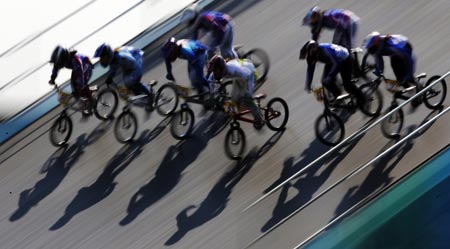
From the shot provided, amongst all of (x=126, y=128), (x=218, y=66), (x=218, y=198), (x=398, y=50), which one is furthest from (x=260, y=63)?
(x=218, y=198)

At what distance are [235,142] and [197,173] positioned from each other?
71 centimetres

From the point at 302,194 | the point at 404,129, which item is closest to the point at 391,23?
the point at 404,129

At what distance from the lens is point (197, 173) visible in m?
13.6

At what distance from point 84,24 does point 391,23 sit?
5.19 m

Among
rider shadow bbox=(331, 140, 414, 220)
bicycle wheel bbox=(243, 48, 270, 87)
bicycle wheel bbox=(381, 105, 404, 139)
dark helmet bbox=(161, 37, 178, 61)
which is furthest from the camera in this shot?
bicycle wheel bbox=(243, 48, 270, 87)

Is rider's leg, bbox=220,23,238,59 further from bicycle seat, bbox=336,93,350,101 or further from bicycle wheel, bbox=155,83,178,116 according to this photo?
bicycle seat, bbox=336,93,350,101

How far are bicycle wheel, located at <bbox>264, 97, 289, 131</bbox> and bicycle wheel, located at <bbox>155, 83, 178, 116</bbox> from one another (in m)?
1.53

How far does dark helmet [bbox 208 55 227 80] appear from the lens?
1302 cm

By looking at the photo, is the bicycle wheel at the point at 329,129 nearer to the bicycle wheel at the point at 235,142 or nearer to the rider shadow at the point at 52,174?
the bicycle wheel at the point at 235,142

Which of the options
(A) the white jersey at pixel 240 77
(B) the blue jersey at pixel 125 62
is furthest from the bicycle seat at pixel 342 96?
(B) the blue jersey at pixel 125 62

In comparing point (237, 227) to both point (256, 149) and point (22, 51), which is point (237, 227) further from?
point (22, 51)

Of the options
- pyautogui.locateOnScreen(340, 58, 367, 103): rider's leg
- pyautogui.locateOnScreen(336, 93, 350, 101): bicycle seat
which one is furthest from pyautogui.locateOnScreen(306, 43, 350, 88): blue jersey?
pyautogui.locateOnScreen(336, 93, 350, 101): bicycle seat

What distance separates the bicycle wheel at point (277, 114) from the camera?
44.7 feet

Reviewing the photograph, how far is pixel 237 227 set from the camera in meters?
12.5
